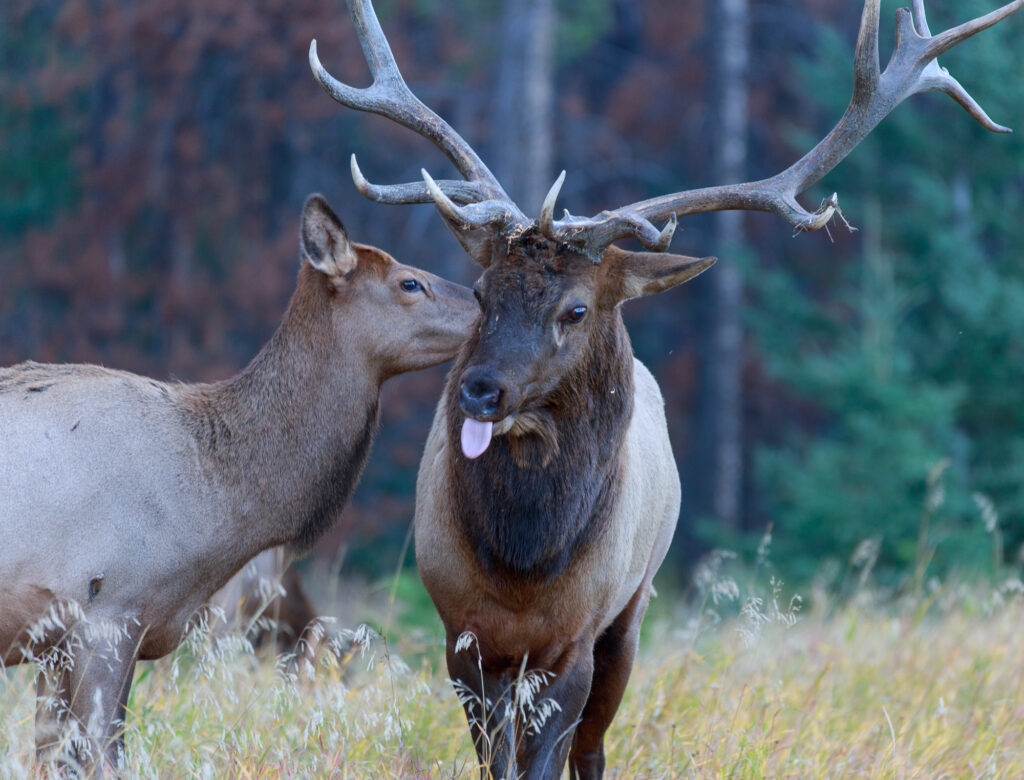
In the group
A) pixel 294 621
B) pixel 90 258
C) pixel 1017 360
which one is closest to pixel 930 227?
pixel 1017 360

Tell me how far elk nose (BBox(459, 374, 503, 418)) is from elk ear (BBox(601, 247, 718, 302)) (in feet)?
2.40

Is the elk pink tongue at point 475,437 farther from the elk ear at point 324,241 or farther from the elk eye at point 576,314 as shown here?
the elk ear at point 324,241

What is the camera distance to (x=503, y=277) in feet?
14.7

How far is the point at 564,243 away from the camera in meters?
4.52

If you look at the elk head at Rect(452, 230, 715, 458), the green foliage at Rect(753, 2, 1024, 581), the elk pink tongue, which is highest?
the elk head at Rect(452, 230, 715, 458)

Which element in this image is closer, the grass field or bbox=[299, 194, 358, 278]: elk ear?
the grass field

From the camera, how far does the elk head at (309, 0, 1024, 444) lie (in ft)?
14.2

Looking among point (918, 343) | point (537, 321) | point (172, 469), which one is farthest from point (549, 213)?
point (918, 343)

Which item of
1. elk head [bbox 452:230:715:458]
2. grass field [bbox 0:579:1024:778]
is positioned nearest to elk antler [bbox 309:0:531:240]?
elk head [bbox 452:230:715:458]

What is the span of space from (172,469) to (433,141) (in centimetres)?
173

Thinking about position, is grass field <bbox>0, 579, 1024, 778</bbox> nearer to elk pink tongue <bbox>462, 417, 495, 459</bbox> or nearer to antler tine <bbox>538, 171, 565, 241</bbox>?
elk pink tongue <bbox>462, 417, 495, 459</bbox>

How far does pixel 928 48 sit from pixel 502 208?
1.96m

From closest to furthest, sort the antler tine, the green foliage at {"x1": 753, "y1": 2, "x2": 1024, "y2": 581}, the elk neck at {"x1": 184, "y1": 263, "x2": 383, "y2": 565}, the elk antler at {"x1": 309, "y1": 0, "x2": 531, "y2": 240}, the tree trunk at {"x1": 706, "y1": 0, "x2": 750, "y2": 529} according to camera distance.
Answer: the antler tine, the elk antler at {"x1": 309, "y1": 0, "x2": 531, "y2": 240}, the elk neck at {"x1": 184, "y1": 263, "x2": 383, "y2": 565}, the green foliage at {"x1": 753, "y1": 2, "x2": 1024, "y2": 581}, the tree trunk at {"x1": 706, "y1": 0, "x2": 750, "y2": 529}

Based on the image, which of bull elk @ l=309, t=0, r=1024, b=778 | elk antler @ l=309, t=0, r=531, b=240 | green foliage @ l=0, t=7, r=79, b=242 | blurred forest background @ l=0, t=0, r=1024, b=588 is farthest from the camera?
green foliage @ l=0, t=7, r=79, b=242
